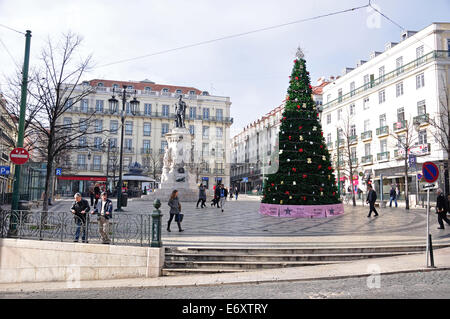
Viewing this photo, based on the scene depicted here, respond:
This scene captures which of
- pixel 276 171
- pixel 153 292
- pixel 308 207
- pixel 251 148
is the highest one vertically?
pixel 251 148

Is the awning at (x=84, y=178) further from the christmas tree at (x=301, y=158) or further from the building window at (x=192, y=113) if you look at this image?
the christmas tree at (x=301, y=158)

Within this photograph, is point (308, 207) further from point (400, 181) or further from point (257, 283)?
point (400, 181)

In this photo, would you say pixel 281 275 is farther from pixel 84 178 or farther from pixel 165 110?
pixel 165 110

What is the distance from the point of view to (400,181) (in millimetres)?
35594

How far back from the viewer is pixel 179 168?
95.7 feet

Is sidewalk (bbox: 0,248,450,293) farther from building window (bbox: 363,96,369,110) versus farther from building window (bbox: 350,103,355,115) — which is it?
building window (bbox: 350,103,355,115)

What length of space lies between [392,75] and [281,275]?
35855 mm

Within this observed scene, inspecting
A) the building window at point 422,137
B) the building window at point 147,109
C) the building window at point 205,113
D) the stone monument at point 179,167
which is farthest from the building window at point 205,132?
the building window at point 422,137

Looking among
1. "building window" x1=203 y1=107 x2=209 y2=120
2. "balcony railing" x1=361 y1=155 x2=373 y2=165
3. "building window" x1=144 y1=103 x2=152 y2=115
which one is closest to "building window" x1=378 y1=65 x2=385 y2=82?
"balcony railing" x1=361 y1=155 x2=373 y2=165

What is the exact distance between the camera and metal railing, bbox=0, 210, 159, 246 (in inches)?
343

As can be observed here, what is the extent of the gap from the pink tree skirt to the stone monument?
12533 millimetres

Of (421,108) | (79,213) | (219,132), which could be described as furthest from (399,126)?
(219,132)
